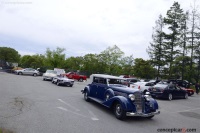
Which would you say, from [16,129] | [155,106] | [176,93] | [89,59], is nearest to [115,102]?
[155,106]

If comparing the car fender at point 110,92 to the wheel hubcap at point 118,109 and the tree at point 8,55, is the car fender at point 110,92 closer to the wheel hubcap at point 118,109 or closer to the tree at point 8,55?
the wheel hubcap at point 118,109

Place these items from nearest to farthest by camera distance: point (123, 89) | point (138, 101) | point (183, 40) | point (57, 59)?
point (138, 101)
point (123, 89)
point (183, 40)
point (57, 59)

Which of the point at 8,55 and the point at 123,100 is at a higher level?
the point at 8,55

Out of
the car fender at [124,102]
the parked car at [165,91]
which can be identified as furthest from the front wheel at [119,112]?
the parked car at [165,91]

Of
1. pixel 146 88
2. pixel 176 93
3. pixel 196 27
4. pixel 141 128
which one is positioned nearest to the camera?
pixel 141 128

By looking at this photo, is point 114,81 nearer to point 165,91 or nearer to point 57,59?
point 165,91

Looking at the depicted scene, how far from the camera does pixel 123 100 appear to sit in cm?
858

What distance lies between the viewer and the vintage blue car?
8.47 metres

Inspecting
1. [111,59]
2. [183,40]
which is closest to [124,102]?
[183,40]

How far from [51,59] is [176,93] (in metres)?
52.0

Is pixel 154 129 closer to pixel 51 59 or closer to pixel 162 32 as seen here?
pixel 162 32

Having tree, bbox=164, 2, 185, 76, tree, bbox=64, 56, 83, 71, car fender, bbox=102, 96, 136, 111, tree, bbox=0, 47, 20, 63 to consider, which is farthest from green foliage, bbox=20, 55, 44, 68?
car fender, bbox=102, 96, 136, 111

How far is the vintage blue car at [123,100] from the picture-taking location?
847cm

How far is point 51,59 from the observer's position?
6456cm
